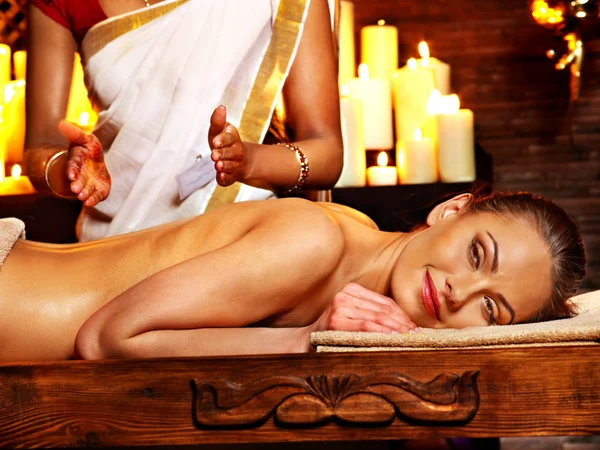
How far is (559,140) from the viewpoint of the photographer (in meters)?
2.91

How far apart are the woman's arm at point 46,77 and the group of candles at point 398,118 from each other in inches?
30.2

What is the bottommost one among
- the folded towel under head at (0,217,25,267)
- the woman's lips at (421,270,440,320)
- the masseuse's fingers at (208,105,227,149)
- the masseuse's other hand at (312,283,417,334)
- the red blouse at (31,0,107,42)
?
the woman's lips at (421,270,440,320)

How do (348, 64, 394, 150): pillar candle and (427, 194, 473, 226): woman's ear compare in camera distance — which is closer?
(427, 194, 473, 226): woman's ear

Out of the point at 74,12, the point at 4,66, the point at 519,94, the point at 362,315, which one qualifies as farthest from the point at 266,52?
the point at 519,94

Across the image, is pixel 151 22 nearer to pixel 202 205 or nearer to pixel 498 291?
pixel 202 205

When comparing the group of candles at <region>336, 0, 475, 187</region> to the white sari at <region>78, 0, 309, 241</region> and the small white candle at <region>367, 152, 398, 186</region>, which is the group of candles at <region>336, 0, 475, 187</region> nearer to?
the small white candle at <region>367, 152, 398, 186</region>

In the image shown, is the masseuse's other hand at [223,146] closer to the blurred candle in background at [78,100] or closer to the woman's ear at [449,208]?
the woman's ear at [449,208]

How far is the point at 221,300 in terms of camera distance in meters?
1.27

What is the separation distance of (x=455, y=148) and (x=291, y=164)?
0.77m

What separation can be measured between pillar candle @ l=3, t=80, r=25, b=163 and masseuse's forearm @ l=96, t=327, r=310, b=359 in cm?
128

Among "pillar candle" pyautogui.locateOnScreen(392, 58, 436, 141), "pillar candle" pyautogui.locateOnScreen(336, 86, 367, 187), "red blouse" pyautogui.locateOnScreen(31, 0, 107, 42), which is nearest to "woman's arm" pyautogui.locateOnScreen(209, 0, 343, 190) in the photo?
"red blouse" pyautogui.locateOnScreen(31, 0, 107, 42)

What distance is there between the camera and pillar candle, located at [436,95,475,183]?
90.9 inches

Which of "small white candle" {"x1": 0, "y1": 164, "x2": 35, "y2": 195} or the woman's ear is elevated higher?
the woman's ear

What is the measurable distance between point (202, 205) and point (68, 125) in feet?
1.22
